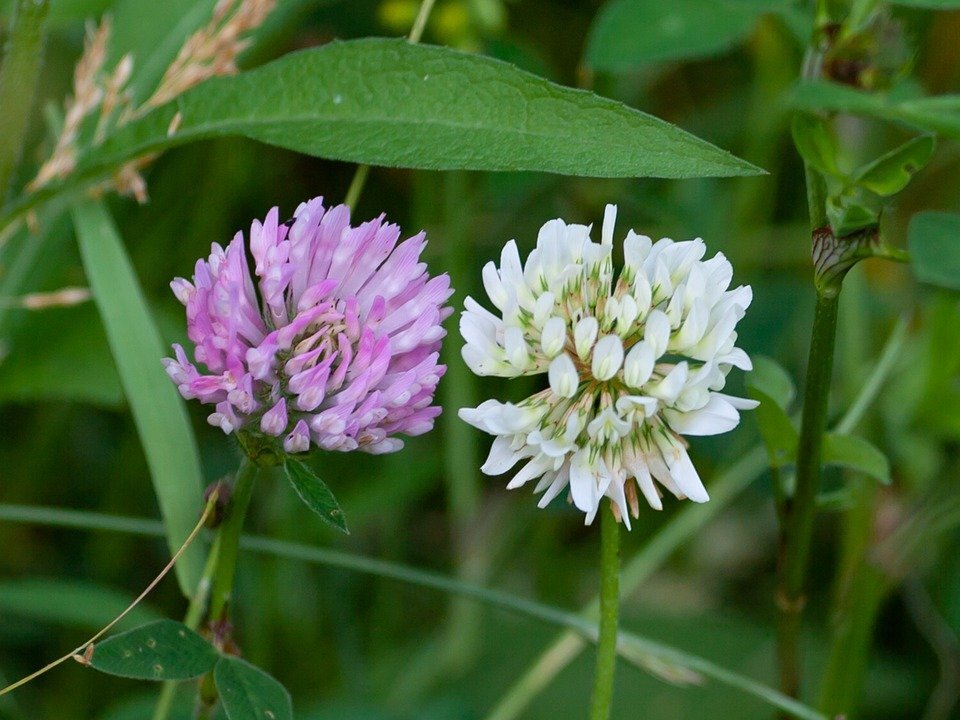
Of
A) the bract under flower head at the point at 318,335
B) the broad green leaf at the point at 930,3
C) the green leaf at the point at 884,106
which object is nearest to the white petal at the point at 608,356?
the bract under flower head at the point at 318,335

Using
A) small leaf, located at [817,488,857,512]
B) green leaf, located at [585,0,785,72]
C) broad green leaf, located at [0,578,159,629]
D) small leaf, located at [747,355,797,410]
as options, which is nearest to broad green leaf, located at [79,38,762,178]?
small leaf, located at [747,355,797,410]

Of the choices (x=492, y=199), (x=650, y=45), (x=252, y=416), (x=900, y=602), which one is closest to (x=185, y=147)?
(x=492, y=199)

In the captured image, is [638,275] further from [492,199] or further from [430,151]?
[492,199]

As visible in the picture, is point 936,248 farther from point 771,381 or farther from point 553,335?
point 553,335

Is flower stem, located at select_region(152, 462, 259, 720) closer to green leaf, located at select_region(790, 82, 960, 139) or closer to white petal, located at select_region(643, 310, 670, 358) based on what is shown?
white petal, located at select_region(643, 310, 670, 358)

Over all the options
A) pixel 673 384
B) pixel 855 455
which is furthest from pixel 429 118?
pixel 855 455

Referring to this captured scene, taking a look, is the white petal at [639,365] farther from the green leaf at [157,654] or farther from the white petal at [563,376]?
the green leaf at [157,654]
